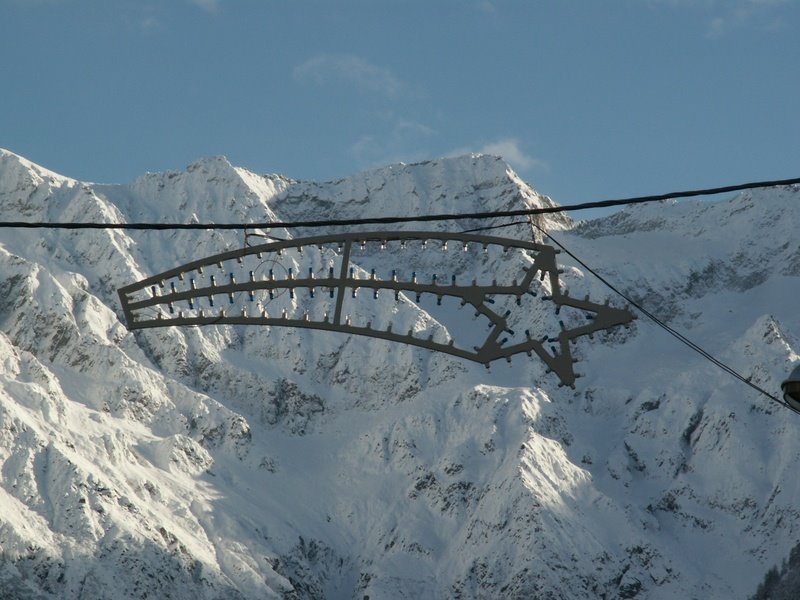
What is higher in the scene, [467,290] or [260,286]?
[467,290]

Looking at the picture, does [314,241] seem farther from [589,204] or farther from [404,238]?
[589,204]

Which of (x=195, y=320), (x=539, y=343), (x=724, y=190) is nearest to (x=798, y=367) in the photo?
(x=724, y=190)

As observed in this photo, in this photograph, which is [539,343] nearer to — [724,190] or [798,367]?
[724,190]

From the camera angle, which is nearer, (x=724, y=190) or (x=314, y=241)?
(x=724, y=190)

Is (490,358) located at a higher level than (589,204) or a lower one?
lower

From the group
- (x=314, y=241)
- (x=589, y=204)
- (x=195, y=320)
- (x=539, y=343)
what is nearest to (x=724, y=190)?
(x=589, y=204)

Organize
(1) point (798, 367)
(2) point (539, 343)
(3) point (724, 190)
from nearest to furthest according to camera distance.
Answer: (1) point (798, 367) < (3) point (724, 190) < (2) point (539, 343)

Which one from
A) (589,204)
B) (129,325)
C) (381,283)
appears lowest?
(129,325)

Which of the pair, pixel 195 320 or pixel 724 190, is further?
pixel 195 320

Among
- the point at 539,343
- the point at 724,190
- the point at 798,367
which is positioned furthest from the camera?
the point at 539,343
